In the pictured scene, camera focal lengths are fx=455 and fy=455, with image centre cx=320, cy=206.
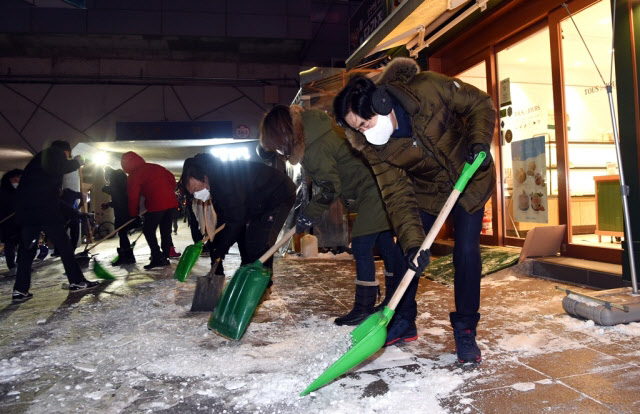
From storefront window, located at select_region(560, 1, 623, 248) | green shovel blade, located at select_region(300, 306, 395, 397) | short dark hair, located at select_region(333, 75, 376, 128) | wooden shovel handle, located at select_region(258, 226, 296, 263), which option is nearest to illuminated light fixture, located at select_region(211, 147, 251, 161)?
storefront window, located at select_region(560, 1, 623, 248)

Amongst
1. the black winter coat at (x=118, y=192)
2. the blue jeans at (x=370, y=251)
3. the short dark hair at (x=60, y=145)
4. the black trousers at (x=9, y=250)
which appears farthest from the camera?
the black winter coat at (x=118, y=192)

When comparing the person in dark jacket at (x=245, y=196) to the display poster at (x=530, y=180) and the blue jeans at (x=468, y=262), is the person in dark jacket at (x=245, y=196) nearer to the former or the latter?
the blue jeans at (x=468, y=262)

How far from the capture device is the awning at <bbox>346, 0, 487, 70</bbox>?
5.04m

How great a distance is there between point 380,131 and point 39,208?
12.8 ft

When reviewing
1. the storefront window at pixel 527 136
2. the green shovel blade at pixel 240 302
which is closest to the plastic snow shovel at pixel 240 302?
the green shovel blade at pixel 240 302

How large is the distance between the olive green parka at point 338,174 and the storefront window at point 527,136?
10.6 feet

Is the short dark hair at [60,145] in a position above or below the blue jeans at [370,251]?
above

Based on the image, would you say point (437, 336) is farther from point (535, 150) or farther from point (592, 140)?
point (592, 140)

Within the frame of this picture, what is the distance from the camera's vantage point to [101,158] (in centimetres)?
1538

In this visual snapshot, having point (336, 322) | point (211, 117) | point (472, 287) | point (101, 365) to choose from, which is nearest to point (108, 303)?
point (101, 365)

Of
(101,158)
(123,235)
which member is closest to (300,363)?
(123,235)

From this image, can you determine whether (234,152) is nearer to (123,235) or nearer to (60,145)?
(123,235)

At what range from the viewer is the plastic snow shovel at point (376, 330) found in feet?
6.34

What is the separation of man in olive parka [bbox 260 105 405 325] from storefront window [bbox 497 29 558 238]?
3217 mm
